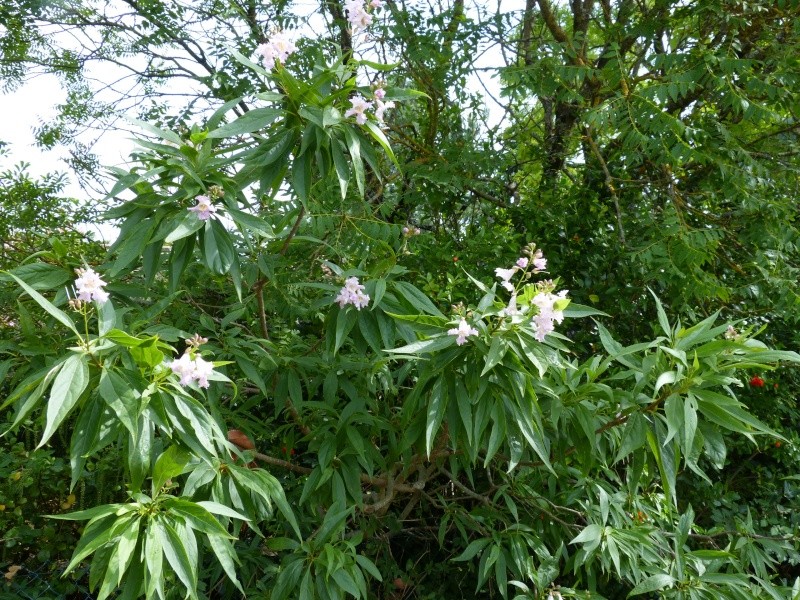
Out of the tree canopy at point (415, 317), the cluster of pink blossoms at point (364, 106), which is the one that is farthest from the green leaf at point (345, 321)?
the cluster of pink blossoms at point (364, 106)

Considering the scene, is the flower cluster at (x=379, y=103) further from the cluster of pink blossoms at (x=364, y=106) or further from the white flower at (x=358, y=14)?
the white flower at (x=358, y=14)

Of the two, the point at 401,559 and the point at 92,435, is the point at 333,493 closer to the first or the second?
the point at 92,435

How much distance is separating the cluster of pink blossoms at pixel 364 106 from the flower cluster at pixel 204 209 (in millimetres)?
412

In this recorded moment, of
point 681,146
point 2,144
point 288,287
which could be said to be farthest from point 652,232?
point 2,144

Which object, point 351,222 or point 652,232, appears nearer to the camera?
point 351,222

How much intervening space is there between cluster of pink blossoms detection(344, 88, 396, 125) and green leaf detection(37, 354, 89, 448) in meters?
0.88

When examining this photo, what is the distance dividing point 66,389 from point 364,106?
98 cm

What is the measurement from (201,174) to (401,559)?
2.14 metres

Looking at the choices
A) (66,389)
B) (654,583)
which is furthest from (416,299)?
(654,583)

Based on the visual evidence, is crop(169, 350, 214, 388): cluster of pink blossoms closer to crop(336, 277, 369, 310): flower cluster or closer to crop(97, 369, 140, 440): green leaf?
crop(97, 369, 140, 440): green leaf

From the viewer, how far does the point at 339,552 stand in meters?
2.20

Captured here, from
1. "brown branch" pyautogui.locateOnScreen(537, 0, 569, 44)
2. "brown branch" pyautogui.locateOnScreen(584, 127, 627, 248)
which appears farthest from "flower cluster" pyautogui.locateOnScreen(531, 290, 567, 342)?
"brown branch" pyautogui.locateOnScreen(537, 0, 569, 44)

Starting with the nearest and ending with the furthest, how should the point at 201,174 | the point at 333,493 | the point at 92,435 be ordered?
the point at 92,435, the point at 201,174, the point at 333,493

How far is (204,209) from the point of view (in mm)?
1917
